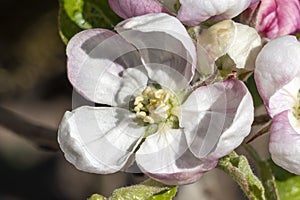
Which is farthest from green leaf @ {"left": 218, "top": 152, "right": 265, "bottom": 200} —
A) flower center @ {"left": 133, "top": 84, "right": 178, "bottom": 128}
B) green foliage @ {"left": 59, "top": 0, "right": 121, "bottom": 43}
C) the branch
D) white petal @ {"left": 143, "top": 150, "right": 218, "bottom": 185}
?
the branch

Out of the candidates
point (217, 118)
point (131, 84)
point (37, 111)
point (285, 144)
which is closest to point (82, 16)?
point (131, 84)

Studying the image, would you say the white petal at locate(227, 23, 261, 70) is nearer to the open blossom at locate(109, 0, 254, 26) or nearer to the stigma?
the open blossom at locate(109, 0, 254, 26)

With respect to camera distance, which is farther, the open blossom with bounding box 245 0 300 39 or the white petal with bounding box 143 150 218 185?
the open blossom with bounding box 245 0 300 39

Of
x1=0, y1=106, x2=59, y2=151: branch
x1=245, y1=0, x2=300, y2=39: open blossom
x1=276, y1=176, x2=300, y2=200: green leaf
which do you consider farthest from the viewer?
x1=0, y1=106, x2=59, y2=151: branch

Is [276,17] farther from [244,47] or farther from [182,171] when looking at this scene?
[182,171]

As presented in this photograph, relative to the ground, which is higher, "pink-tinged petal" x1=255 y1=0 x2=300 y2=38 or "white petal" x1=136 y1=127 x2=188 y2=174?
"pink-tinged petal" x1=255 y1=0 x2=300 y2=38

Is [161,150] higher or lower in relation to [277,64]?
lower
